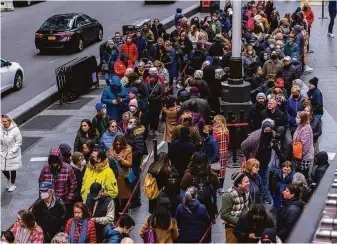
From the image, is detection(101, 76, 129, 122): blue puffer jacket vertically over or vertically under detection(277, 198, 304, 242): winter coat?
under

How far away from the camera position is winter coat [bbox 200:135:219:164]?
1291 cm

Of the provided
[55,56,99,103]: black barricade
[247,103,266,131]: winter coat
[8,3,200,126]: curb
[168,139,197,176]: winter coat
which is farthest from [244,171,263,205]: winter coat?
[55,56,99,103]: black barricade

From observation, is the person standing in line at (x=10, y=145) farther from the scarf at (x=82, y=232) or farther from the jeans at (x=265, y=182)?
the scarf at (x=82, y=232)

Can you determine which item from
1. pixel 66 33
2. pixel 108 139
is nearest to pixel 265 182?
pixel 108 139

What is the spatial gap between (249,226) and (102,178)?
2.55 m

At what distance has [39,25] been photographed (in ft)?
123

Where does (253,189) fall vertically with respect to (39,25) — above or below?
above

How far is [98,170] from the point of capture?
11273 millimetres

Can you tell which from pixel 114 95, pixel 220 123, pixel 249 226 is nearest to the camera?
pixel 249 226

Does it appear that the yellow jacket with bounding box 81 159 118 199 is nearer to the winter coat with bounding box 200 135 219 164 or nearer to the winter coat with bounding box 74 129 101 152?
the winter coat with bounding box 74 129 101 152

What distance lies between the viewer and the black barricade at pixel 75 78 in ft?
73.6

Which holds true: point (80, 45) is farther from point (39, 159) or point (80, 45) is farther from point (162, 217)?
point (162, 217)

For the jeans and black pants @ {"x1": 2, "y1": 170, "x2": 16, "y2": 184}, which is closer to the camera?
the jeans

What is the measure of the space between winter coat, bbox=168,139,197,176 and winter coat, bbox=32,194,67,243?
256 cm
